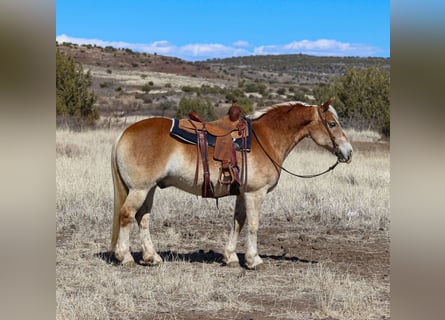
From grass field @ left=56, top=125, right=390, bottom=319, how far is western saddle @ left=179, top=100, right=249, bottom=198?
3.41 ft

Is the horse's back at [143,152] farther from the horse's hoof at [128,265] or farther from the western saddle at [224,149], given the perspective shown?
the horse's hoof at [128,265]

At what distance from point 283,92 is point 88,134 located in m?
44.2

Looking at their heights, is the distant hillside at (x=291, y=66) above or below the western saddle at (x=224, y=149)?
above

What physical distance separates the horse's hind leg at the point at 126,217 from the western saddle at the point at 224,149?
69 cm

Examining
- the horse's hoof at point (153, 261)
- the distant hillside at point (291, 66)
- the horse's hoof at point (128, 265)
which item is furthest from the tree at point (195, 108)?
the distant hillside at point (291, 66)

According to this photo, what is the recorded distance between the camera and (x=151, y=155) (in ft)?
21.9

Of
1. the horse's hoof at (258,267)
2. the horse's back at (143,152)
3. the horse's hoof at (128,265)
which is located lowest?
the horse's hoof at (258,267)

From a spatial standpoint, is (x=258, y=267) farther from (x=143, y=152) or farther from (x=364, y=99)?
(x=364, y=99)

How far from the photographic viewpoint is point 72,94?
23344mm

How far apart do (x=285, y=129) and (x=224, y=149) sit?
915mm

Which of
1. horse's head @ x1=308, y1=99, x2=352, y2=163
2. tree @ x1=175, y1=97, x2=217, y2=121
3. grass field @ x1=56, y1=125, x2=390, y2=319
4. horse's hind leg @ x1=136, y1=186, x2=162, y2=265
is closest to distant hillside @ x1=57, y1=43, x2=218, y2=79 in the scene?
tree @ x1=175, y1=97, x2=217, y2=121

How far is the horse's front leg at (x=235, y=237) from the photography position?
703 cm

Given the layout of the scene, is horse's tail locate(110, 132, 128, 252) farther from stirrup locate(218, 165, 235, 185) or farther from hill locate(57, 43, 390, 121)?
hill locate(57, 43, 390, 121)
